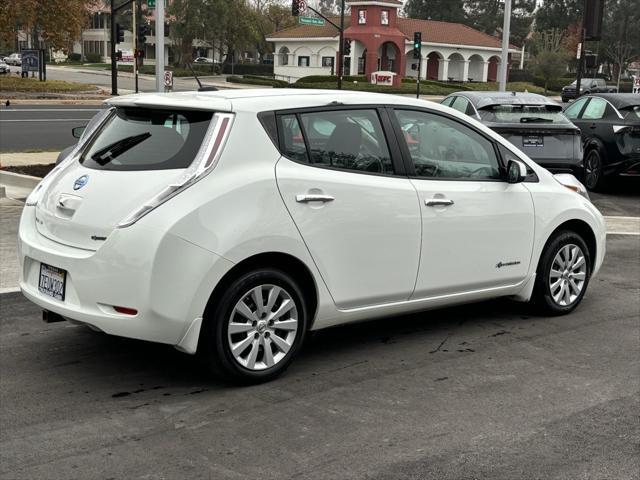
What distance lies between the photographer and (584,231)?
654 cm

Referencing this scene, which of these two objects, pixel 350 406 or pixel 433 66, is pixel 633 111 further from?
pixel 433 66

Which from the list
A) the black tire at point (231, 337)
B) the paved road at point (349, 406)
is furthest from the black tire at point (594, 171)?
the black tire at point (231, 337)

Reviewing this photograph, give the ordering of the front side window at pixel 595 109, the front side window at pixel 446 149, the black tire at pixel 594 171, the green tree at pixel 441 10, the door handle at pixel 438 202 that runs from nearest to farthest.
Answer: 1. the door handle at pixel 438 202
2. the front side window at pixel 446 149
3. the black tire at pixel 594 171
4. the front side window at pixel 595 109
5. the green tree at pixel 441 10

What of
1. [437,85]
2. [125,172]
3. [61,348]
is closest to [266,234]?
[125,172]

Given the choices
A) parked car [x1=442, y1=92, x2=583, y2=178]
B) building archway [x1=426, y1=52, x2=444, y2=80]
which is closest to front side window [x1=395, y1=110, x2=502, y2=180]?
parked car [x1=442, y1=92, x2=583, y2=178]

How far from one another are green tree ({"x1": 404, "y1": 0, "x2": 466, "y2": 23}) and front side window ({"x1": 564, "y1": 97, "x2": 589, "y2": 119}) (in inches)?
3789

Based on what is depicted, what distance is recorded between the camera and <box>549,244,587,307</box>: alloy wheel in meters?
6.33

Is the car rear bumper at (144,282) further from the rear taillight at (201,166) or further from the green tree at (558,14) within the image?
the green tree at (558,14)

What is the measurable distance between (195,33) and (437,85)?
27.9 metres

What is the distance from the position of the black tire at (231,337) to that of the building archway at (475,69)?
257 feet

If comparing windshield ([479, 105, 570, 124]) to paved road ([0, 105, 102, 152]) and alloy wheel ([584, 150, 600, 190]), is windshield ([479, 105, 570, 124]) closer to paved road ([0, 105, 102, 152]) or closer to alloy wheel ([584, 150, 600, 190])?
alloy wheel ([584, 150, 600, 190])

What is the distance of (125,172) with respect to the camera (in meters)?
4.66

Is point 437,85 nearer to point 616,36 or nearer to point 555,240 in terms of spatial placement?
point 616,36

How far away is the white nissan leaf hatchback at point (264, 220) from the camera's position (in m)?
4.43
